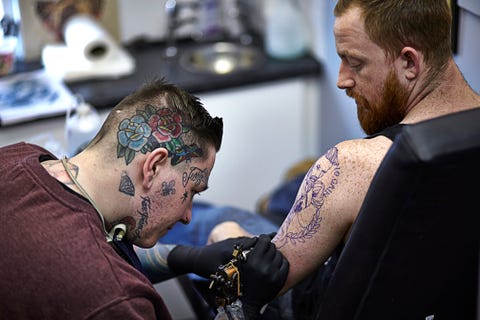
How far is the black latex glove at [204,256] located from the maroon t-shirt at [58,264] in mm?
314

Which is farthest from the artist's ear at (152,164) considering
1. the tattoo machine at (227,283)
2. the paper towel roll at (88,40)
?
the paper towel roll at (88,40)

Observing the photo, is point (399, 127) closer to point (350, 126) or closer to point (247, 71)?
point (350, 126)

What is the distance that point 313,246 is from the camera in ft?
5.13

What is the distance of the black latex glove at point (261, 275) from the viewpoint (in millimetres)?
1559

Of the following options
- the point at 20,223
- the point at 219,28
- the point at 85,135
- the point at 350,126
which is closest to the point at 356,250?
the point at 20,223

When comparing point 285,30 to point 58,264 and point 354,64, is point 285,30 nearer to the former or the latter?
point 354,64

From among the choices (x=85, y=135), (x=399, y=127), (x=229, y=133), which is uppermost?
(x=399, y=127)

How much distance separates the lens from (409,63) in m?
1.54

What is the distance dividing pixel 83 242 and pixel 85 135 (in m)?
1.06

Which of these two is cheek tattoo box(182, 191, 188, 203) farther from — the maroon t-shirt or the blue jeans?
the blue jeans

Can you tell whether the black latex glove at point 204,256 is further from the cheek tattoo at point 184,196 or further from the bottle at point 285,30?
the bottle at point 285,30

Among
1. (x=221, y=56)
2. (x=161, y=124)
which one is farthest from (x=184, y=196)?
(x=221, y=56)

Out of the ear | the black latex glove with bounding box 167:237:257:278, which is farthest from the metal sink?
the ear

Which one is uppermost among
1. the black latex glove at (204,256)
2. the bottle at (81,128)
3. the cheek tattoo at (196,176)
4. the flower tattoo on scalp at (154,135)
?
the flower tattoo on scalp at (154,135)
